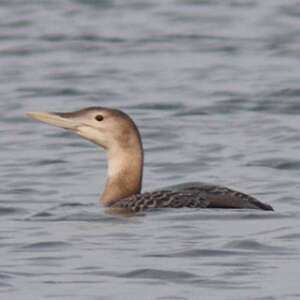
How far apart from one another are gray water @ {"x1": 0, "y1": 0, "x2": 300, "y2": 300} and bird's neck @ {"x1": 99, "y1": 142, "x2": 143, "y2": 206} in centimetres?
23

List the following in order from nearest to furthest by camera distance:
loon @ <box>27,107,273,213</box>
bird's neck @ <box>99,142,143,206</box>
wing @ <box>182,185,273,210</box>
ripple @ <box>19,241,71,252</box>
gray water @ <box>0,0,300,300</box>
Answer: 1. gray water @ <box>0,0,300,300</box>
2. ripple @ <box>19,241,71,252</box>
3. wing @ <box>182,185,273,210</box>
4. loon @ <box>27,107,273,213</box>
5. bird's neck @ <box>99,142,143,206</box>

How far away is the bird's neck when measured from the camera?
12852mm

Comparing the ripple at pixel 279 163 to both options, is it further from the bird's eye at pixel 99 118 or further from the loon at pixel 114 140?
the bird's eye at pixel 99 118

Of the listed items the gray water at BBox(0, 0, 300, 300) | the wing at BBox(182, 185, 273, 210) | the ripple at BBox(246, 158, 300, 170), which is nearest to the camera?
the gray water at BBox(0, 0, 300, 300)

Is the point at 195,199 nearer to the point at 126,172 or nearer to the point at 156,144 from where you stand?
the point at 126,172

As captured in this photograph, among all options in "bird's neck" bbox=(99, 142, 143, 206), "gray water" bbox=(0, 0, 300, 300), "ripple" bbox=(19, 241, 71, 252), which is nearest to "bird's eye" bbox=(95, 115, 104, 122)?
"bird's neck" bbox=(99, 142, 143, 206)

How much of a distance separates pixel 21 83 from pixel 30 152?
430cm

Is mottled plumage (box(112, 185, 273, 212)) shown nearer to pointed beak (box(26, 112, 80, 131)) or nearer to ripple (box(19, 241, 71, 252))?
pointed beak (box(26, 112, 80, 131))

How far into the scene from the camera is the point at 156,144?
16.5 m

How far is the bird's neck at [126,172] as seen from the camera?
12.9 metres

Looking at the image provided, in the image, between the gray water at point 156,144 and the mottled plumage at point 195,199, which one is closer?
the gray water at point 156,144

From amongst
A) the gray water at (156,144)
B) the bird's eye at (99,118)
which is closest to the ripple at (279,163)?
the gray water at (156,144)

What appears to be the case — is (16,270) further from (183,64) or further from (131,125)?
(183,64)

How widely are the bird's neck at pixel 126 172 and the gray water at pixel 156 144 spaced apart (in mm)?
227
